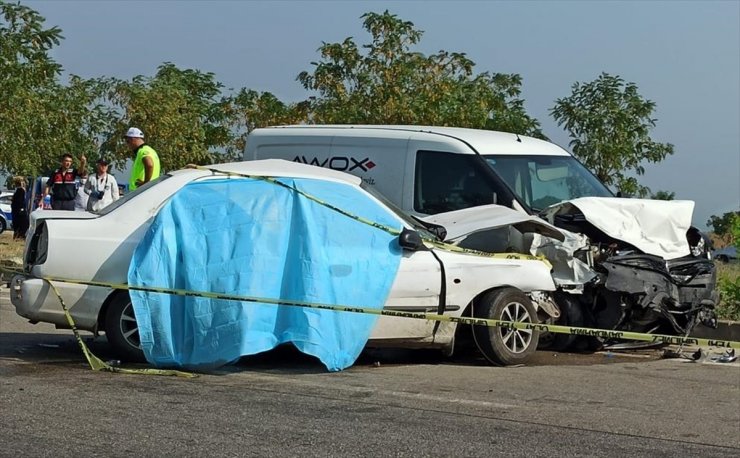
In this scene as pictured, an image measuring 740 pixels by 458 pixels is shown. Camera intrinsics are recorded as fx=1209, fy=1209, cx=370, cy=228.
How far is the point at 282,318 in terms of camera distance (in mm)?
9000

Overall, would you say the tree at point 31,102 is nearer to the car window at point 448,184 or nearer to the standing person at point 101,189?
the standing person at point 101,189

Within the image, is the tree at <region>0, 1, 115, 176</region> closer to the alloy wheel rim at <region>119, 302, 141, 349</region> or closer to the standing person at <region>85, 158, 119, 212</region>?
the standing person at <region>85, 158, 119, 212</region>

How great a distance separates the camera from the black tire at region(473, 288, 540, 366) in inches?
387

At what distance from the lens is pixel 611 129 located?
76.7 ft

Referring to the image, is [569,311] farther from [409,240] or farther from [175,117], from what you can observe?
[175,117]

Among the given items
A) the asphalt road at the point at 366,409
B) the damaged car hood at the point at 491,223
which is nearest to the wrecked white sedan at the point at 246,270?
the asphalt road at the point at 366,409

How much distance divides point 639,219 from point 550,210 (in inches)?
32.8

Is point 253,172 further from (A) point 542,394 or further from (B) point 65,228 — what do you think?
(A) point 542,394

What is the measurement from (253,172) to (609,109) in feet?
48.5

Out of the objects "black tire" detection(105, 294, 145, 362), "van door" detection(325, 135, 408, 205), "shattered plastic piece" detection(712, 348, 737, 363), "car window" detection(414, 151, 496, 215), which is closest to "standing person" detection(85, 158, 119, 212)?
"van door" detection(325, 135, 408, 205)

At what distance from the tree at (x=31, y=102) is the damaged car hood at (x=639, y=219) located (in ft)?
46.1

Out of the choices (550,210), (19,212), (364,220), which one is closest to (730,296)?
(550,210)

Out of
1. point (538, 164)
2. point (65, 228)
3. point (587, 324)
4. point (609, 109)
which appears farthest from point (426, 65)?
point (65, 228)

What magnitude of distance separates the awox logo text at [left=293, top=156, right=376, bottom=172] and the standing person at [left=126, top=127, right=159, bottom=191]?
5.55 feet
